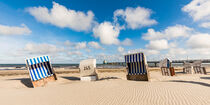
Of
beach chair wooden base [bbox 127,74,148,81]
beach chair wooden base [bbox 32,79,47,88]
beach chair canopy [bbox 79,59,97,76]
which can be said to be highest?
beach chair canopy [bbox 79,59,97,76]

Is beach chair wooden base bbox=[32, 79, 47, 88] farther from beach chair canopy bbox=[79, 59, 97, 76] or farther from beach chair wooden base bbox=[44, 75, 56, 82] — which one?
beach chair canopy bbox=[79, 59, 97, 76]

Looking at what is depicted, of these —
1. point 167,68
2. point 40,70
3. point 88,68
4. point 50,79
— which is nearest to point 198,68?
point 167,68

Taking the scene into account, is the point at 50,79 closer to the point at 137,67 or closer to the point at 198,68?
the point at 137,67

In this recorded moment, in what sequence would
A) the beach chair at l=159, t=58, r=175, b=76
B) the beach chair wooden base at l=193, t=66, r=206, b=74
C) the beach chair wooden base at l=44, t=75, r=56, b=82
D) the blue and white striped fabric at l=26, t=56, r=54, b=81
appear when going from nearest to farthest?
the blue and white striped fabric at l=26, t=56, r=54, b=81 → the beach chair wooden base at l=44, t=75, r=56, b=82 → the beach chair at l=159, t=58, r=175, b=76 → the beach chair wooden base at l=193, t=66, r=206, b=74

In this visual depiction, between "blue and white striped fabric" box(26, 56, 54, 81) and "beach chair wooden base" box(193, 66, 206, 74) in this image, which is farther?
"beach chair wooden base" box(193, 66, 206, 74)

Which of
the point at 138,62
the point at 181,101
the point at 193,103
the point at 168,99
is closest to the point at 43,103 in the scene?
the point at 168,99

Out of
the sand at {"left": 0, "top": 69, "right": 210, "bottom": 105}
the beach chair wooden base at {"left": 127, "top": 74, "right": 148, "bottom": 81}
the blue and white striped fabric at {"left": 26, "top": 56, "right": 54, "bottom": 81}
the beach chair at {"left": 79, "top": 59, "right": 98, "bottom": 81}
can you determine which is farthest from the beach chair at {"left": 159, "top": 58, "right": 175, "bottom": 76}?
the blue and white striped fabric at {"left": 26, "top": 56, "right": 54, "bottom": 81}

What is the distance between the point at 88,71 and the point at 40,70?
4585mm

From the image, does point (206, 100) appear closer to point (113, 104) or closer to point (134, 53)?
point (113, 104)

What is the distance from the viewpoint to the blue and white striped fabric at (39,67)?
10023 millimetres

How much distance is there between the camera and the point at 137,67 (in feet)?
37.0

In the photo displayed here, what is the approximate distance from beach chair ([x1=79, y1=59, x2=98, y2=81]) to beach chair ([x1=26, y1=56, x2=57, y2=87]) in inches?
116

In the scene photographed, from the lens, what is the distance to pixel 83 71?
1256 centimetres

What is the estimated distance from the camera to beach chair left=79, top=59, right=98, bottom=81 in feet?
40.1
